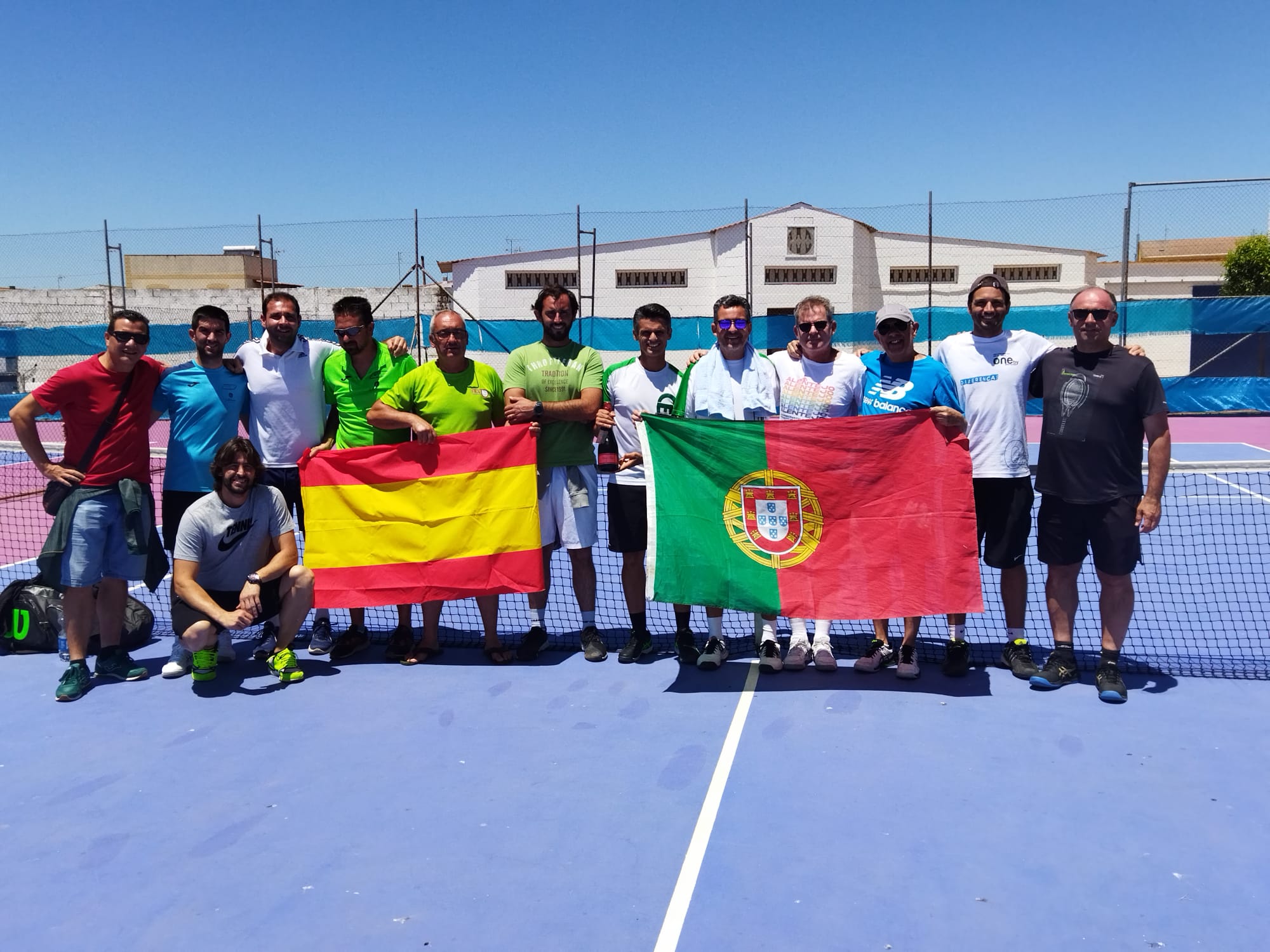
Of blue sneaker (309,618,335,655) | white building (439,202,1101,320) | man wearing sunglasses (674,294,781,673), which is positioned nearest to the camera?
man wearing sunglasses (674,294,781,673)

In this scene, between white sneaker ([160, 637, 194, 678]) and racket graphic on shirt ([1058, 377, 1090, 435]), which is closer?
racket graphic on shirt ([1058, 377, 1090, 435])

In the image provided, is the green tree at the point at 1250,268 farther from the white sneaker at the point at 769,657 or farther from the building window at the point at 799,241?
the white sneaker at the point at 769,657

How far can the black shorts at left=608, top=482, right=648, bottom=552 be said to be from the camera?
215 inches

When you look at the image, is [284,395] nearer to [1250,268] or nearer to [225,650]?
[225,650]

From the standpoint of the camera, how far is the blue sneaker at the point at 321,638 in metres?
5.75

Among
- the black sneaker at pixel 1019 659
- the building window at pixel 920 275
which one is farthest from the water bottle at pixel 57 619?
the building window at pixel 920 275

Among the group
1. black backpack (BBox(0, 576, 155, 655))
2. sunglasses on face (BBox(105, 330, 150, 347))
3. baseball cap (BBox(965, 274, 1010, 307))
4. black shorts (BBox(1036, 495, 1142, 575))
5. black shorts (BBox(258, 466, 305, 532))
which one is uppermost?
baseball cap (BBox(965, 274, 1010, 307))

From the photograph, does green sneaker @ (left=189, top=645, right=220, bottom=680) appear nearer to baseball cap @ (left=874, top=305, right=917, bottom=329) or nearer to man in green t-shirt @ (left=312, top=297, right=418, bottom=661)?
man in green t-shirt @ (left=312, top=297, right=418, bottom=661)

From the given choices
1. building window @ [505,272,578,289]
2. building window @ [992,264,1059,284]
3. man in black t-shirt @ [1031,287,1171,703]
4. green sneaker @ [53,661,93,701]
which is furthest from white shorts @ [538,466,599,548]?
building window @ [992,264,1059,284]

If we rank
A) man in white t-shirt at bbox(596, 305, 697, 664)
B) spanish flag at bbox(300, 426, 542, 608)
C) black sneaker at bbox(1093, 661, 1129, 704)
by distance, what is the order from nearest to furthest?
black sneaker at bbox(1093, 661, 1129, 704)
man in white t-shirt at bbox(596, 305, 697, 664)
spanish flag at bbox(300, 426, 542, 608)

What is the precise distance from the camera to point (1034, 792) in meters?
3.75

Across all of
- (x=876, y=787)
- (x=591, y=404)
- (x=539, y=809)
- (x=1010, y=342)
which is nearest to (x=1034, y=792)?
(x=876, y=787)

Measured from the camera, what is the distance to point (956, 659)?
200 inches

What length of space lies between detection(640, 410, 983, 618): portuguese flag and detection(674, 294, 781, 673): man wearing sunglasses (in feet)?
0.54
